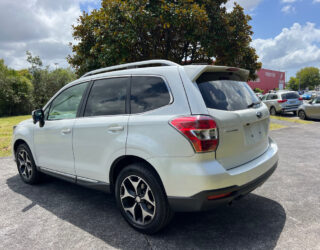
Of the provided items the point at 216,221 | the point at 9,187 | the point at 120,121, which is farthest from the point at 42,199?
the point at 216,221

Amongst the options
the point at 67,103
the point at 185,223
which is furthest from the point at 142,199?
the point at 67,103

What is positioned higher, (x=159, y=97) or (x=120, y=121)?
(x=159, y=97)

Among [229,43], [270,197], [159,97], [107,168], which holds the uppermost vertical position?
[229,43]

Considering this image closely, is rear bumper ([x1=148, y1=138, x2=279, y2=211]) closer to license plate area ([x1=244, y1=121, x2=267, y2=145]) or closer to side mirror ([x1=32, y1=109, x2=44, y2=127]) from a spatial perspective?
license plate area ([x1=244, y1=121, x2=267, y2=145])

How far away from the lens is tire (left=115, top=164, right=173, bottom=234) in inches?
106

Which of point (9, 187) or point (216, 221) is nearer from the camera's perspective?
point (216, 221)

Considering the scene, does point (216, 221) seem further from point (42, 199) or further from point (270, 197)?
point (42, 199)

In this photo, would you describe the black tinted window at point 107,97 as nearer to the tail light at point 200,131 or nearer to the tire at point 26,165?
the tail light at point 200,131

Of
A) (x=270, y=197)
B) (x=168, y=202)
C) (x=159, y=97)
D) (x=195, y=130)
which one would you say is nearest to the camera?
(x=195, y=130)

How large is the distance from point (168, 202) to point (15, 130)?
Answer: 12.2 ft

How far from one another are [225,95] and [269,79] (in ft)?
249

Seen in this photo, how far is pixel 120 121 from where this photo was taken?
303 centimetres

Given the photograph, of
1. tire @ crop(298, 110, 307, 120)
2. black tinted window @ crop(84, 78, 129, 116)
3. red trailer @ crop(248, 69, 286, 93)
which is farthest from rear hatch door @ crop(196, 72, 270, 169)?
red trailer @ crop(248, 69, 286, 93)

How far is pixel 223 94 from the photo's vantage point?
9.48 feet
